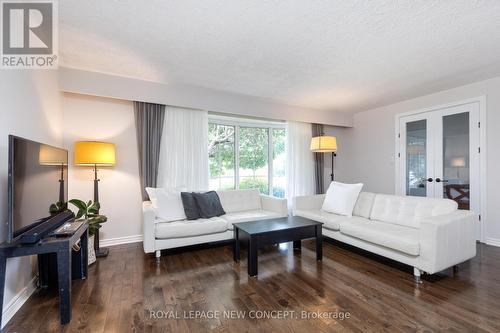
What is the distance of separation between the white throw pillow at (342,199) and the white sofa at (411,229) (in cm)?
12

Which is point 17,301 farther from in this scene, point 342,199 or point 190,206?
point 342,199

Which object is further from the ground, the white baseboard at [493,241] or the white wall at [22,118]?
the white wall at [22,118]

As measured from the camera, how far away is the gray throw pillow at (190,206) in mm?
3139

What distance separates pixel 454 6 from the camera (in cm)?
178

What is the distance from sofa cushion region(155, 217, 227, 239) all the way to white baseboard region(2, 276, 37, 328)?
111 centimetres

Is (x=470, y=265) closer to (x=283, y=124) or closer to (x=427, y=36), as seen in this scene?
(x=427, y=36)

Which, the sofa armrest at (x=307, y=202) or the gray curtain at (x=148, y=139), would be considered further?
the sofa armrest at (x=307, y=202)

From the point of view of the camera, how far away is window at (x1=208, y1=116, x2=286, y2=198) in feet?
14.1

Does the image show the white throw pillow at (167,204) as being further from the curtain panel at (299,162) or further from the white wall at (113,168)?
the curtain panel at (299,162)

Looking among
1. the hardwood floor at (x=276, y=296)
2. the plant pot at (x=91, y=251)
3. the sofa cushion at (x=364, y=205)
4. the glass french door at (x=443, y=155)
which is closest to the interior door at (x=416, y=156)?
the glass french door at (x=443, y=155)

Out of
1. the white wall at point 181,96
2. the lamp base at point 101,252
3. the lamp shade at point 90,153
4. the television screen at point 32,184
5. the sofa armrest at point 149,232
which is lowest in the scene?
the lamp base at point 101,252

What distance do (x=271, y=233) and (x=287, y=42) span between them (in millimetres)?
1976

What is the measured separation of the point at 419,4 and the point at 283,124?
10.5 feet

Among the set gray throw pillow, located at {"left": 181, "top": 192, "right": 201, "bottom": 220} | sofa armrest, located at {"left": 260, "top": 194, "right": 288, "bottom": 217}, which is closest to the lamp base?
gray throw pillow, located at {"left": 181, "top": 192, "right": 201, "bottom": 220}
